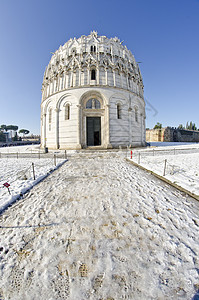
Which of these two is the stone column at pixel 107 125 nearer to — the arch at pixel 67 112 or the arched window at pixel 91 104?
the arched window at pixel 91 104

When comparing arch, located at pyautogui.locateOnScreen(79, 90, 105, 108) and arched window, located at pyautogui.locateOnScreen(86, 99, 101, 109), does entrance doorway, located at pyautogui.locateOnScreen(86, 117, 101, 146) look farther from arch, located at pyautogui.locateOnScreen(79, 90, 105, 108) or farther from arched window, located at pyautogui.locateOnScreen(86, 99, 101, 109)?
arch, located at pyautogui.locateOnScreen(79, 90, 105, 108)

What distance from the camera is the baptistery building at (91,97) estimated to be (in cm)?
1919

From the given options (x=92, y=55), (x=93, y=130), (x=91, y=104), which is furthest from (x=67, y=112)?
(x=92, y=55)

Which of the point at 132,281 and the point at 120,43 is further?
the point at 120,43

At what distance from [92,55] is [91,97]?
7361 millimetres

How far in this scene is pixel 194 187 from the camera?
4996 mm

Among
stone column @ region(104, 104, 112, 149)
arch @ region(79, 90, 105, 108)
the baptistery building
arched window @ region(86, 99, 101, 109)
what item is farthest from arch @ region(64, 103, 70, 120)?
stone column @ region(104, 104, 112, 149)

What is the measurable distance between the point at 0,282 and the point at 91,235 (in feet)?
5.22

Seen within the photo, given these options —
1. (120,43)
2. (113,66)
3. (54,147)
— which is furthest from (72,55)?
(54,147)

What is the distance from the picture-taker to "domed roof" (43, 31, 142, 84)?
19.9 m

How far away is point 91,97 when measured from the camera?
64.0 ft

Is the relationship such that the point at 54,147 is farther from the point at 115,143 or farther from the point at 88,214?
the point at 88,214

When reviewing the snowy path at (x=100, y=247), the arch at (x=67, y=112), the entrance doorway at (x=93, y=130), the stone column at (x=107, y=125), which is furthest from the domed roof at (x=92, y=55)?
the snowy path at (x=100, y=247)

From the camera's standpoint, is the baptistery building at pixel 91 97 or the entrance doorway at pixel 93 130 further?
the entrance doorway at pixel 93 130
